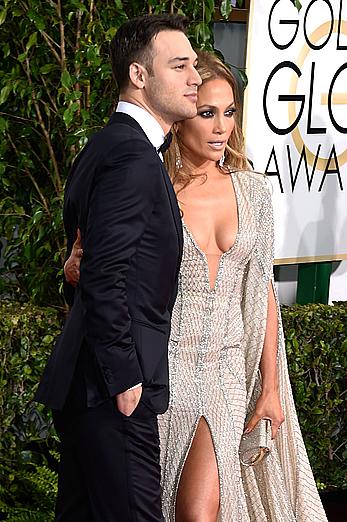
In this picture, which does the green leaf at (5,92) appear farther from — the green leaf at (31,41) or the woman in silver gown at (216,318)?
the woman in silver gown at (216,318)

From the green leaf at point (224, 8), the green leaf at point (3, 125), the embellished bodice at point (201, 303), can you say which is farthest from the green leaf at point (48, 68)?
the embellished bodice at point (201, 303)

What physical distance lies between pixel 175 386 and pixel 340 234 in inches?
73.3

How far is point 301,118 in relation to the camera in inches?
175

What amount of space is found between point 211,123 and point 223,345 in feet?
2.04

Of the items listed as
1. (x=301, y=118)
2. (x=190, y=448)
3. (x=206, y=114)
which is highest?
(x=206, y=114)

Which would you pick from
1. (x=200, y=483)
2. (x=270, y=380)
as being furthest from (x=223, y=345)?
(x=200, y=483)

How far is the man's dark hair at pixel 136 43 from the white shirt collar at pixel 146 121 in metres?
0.06

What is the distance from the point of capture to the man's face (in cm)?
256

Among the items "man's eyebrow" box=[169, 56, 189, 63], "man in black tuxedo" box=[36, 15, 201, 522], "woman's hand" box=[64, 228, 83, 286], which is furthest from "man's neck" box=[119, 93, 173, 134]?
"woman's hand" box=[64, 228, 83, 286]

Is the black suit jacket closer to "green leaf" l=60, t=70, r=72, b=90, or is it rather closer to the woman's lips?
the woman's lips

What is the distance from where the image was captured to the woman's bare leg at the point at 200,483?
292 centimetres

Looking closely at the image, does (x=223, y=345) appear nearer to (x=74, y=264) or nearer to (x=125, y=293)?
(x=74, y=264)

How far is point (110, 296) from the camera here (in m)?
2.36

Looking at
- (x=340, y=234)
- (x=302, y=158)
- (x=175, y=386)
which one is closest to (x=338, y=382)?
(x=340, y=234)
